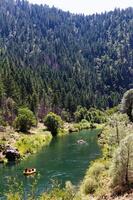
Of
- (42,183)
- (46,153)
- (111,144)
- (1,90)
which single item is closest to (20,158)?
(46,153)

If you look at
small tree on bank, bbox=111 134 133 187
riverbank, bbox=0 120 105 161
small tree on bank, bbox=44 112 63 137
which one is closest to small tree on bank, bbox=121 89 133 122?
riverbank, bbox=0 120 105 161

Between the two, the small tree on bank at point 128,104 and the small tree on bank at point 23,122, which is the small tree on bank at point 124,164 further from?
the small tree on bank at point 23,122

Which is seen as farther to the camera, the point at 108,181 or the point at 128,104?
the point at 128,104

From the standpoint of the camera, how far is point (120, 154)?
148 ft

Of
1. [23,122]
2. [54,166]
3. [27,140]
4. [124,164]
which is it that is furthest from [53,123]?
[124,164]

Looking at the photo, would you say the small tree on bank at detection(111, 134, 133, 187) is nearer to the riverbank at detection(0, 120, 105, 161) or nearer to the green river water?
the green river water

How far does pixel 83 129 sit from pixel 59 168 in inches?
3739

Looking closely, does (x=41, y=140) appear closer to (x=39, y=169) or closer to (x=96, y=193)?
(x=39, y=169)

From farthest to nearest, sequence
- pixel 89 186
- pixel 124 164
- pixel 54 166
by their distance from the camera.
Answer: pixel 54 166 → pixel 89 186 → pixel 124 164

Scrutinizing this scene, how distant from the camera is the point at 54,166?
88188mm

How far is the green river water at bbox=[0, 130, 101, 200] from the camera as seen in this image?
71.4 metres

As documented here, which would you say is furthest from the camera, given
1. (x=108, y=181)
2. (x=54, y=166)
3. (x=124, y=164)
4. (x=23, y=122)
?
(x=23, y=122)

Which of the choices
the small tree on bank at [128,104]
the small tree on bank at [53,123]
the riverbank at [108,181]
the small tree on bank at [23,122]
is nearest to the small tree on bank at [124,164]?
the riverbank at [108,181]

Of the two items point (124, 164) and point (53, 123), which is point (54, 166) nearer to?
point (124, 164)
